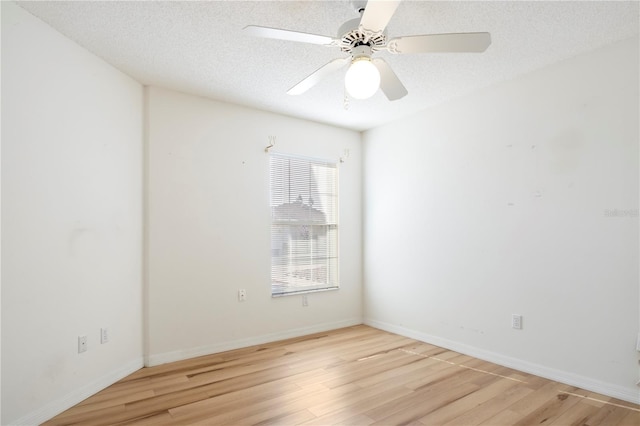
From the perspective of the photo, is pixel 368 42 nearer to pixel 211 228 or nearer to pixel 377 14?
pixel 377 14

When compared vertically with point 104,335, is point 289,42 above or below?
above

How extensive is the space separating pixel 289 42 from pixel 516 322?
9.72 ft

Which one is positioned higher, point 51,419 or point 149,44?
point 149,44

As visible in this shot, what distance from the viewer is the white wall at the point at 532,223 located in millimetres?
2600

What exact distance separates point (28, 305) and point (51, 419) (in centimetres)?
76

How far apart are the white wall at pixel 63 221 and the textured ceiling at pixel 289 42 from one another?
1.00 feet

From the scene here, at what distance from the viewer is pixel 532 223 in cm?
306

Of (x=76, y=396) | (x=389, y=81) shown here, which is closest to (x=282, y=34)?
(x=389, y=81)

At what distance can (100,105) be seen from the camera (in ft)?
9.27

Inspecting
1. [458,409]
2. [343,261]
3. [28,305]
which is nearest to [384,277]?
[343,261]

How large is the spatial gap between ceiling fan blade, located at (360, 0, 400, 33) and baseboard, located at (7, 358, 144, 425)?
2.93 m

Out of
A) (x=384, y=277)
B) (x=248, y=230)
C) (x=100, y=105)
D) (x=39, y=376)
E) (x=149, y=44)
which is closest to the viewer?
(x=39, y=376)

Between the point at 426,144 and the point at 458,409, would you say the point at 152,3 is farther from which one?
the point at 458,409

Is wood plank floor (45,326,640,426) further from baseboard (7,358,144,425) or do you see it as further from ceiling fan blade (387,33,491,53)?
ceiling fan blade (387,33,491,53)
